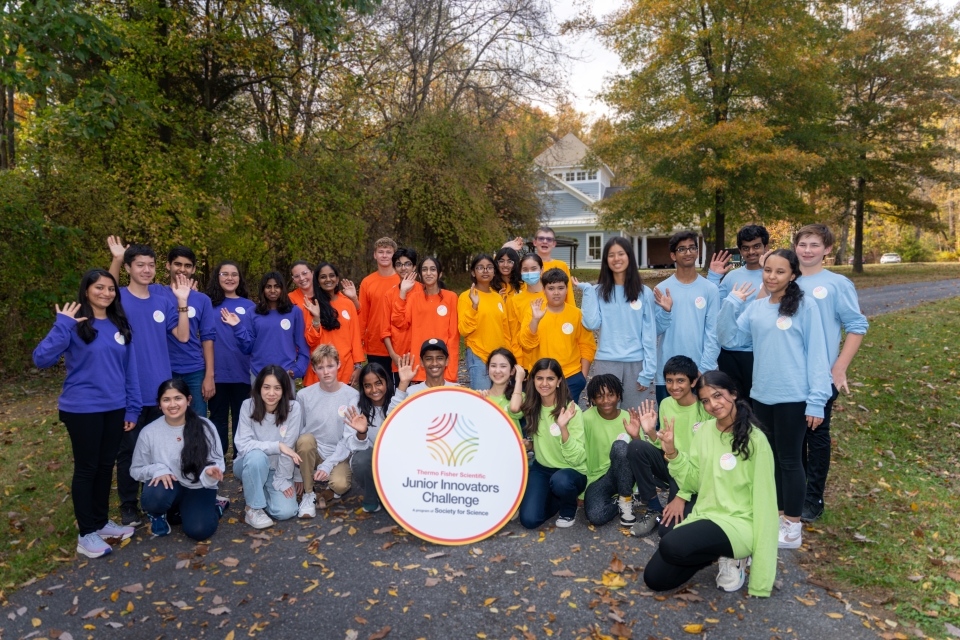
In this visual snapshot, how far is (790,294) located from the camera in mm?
4348

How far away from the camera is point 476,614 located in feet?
12.1

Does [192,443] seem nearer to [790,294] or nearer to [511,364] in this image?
[511,364]

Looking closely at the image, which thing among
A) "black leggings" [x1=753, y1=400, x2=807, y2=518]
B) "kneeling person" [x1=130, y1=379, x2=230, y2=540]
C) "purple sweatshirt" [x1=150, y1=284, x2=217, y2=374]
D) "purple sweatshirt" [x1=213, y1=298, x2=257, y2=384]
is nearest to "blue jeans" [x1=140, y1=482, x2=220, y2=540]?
"kneeling person" [x1=130, y1=379, x2=230, y2=540]

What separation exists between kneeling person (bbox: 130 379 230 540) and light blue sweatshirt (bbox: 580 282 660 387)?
3177 mm

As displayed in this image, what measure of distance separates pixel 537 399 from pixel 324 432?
6.05 ft

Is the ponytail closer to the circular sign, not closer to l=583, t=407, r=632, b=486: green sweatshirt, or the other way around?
l=583, t=407, r=632, b=486: green sweatshirt

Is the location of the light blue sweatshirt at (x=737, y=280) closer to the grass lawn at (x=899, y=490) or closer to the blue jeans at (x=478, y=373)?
the grass lawn at (x=899, y=490)

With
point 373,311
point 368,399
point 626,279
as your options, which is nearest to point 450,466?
point 368,399

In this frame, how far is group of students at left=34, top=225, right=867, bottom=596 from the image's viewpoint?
166 inches

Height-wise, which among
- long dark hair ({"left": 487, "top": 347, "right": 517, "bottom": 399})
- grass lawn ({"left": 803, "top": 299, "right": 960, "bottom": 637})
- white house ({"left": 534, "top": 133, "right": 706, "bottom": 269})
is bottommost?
grass lawn ({"left": 803, "top": 299, "right": 960, "bottom": 637})

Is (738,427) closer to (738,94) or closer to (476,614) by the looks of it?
(476,614)

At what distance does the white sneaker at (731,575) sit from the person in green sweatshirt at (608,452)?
0.91m

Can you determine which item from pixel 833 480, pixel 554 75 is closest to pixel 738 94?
pixel 554 75

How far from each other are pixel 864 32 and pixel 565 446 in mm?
25036
